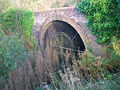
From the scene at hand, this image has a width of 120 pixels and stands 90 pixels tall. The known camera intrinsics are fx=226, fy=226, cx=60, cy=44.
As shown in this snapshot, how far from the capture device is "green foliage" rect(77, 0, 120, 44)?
739cm

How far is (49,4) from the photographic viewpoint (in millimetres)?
12500

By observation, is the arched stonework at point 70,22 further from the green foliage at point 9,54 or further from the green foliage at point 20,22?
the green foliage at point 9,54

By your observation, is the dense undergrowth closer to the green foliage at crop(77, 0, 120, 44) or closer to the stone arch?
the green foliage at crop(77, 0, 120, 44)

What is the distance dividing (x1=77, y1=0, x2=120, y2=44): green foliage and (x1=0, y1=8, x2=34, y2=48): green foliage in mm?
3033

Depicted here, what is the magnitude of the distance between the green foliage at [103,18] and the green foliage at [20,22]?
303 cm

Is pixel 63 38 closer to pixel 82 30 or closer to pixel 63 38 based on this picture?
pixel 63 38

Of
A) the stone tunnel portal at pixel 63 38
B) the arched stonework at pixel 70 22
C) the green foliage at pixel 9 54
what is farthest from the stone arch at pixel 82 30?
the green foliage at pixel 9 54

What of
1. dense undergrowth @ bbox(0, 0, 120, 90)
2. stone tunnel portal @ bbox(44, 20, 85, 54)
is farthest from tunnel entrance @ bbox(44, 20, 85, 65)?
dense undergrowth @ bbox(0, 0, 120, 90)

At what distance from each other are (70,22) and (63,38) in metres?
0.82

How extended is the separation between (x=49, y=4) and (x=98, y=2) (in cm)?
534

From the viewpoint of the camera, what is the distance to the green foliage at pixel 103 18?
7395mm

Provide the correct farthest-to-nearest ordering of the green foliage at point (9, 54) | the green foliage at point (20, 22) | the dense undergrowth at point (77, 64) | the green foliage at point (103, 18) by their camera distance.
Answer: the green foliage at point (20, 22) → the green foliage at point (103, 18) → the green foliage at point (9, 54) → the dense undergrowth at point (77, 64)

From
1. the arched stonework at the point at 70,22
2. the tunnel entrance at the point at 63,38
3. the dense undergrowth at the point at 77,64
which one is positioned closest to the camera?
the dense undergrowth at the point at 77,64

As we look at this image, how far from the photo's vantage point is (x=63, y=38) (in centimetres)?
935
